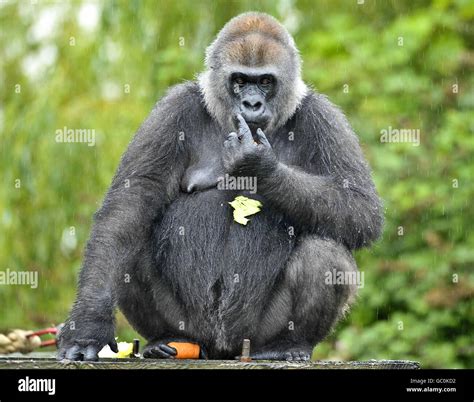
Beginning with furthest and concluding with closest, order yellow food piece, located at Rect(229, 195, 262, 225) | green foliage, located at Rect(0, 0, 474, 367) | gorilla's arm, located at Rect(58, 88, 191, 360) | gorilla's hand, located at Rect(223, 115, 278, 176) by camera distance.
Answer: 1. green foliage, located at Rect(0, 0, 474, 367)
2. yellow food piece, located at Rect(229, 195, 262, 225)
3. gorilla's hand, located at Rect(223, 115, 278, 176)
4. gorilla's arm, located at Rect(58, 88, 191, 360)

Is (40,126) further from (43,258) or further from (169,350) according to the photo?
(169,350)

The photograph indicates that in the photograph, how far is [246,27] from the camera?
6367 millimetres

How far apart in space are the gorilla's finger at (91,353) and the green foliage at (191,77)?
4.31 meters

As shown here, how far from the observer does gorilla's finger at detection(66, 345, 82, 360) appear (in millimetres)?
5293

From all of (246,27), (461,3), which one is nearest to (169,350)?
(246,27)

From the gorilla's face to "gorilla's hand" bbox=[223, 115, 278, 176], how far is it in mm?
112

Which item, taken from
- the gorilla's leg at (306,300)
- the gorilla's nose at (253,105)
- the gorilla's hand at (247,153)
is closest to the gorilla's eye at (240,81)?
the gorilla's nose at (253,105)

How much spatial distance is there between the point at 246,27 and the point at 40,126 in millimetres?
4031

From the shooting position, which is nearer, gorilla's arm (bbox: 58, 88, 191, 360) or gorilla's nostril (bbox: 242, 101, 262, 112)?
gorilla's arm (bbox: 58, 88, 191, 360)

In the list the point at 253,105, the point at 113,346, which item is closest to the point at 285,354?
the point at 113,346

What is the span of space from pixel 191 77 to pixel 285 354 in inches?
213

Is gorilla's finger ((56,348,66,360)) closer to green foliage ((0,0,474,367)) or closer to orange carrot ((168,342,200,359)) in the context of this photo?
orange carrot ((168,342,200,359))

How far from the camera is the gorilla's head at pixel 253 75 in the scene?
6.16 m

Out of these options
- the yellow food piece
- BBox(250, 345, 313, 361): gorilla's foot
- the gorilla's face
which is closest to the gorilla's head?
the gorilla's face
